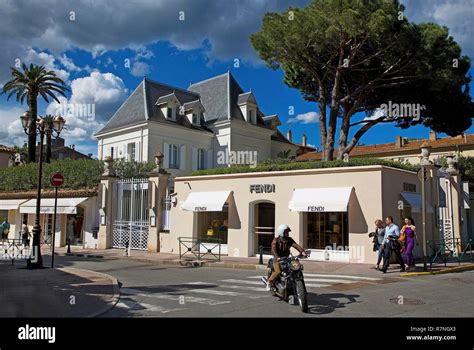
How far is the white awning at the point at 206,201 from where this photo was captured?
20.1 metres

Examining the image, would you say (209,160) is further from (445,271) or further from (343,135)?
(445,271)

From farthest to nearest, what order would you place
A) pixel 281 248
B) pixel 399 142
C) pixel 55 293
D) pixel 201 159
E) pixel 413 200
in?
pixel 399 142 < pixel 201 159 < pixel 413 200 < pixel 55 293 < pixel 281 248

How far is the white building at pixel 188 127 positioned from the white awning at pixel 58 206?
7581 millimetres

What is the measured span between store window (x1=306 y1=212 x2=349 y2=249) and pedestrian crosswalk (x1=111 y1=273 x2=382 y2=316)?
451 cm

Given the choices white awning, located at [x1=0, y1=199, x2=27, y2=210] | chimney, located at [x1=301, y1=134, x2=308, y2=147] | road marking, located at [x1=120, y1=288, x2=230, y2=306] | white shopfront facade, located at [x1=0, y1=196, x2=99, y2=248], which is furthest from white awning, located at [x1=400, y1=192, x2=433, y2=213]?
chimney, located at [x1=301, y1=134, x2=308, y2=147]

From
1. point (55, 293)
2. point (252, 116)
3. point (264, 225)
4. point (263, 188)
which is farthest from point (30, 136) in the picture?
point (55, 293)

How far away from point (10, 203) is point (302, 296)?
27.2 meters

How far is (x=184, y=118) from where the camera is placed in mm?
37875

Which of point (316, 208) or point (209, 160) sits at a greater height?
point (209, 160)

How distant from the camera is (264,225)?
1983 centimetres

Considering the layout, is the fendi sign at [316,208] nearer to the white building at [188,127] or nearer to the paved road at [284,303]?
the paved road at [284,303]
